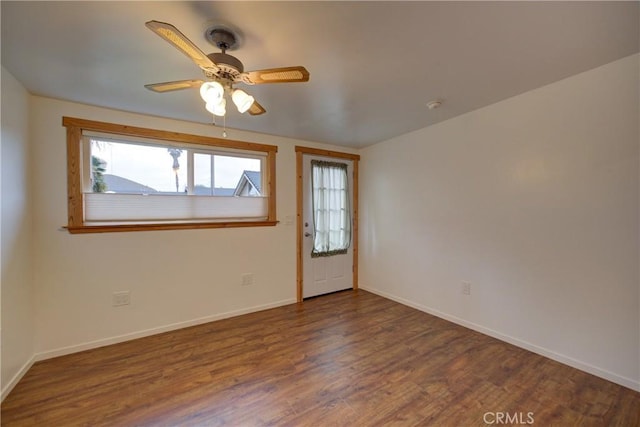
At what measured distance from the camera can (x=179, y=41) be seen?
115 cm

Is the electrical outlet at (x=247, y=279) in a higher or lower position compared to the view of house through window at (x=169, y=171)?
lower

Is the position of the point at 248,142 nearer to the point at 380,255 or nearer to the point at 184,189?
the point at 184,189

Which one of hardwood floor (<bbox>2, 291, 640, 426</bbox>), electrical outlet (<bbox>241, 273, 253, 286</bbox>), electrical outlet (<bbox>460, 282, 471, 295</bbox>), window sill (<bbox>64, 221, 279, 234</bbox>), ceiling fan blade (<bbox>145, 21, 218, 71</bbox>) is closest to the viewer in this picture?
ceiling fan blade (<bbox>145, 21, 218, 71</bbox>)

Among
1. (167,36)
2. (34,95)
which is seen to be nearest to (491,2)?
(167,36)

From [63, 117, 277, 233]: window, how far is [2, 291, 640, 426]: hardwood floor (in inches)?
48.9

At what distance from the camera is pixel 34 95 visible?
224 cm

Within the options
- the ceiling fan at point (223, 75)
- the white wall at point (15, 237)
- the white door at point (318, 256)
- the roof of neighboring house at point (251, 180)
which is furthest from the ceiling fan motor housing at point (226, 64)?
the white door at point (318, 256)

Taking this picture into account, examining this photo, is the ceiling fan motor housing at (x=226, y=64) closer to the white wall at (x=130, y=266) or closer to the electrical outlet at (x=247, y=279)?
the white wall at (x=130, y=266)

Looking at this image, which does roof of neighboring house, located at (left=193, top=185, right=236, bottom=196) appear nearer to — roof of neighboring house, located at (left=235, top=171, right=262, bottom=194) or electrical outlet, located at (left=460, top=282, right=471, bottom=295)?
roof of neighboring house, located at (left=235, top=171, right=262, bottom=194)

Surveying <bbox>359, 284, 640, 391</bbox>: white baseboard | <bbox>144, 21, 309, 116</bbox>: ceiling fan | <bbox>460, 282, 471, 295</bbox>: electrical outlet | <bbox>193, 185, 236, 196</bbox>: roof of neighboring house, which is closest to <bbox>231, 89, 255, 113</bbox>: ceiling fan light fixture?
<bbox>144, 21, 309, 116</bbox>: ceiling fan

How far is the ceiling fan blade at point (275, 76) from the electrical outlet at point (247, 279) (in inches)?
95.0

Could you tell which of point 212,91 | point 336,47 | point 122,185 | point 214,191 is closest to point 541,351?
point 336,47

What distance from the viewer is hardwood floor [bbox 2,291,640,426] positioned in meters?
1.67

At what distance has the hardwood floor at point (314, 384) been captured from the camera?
5.46 feet
